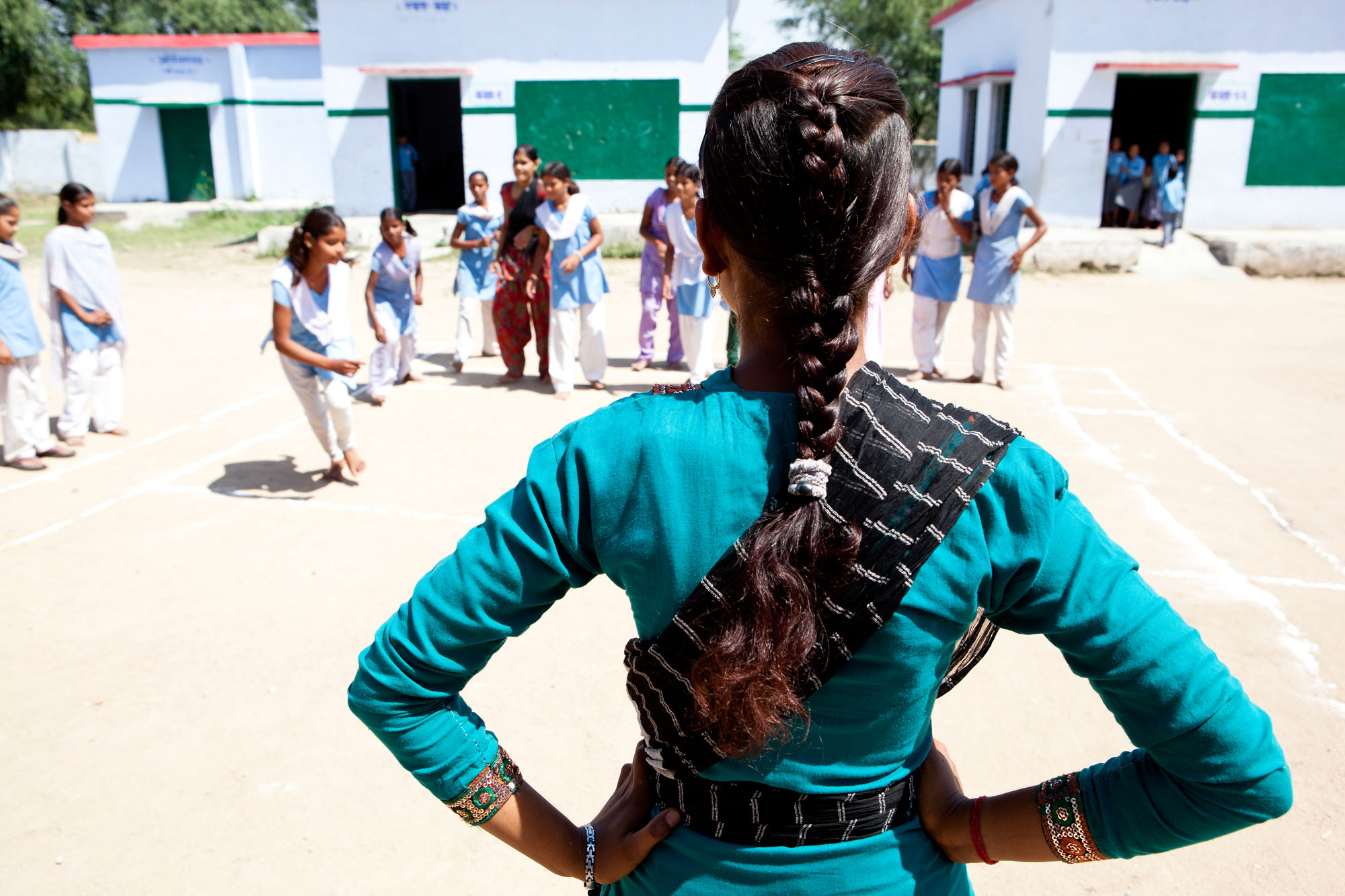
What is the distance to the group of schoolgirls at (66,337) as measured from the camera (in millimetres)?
6023

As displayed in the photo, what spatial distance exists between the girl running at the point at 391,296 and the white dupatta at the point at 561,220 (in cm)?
105

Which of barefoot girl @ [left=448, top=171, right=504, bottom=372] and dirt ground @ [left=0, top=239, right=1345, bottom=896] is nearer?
dirt ground @ [left=0, top=239, right=1345, bottom=896]

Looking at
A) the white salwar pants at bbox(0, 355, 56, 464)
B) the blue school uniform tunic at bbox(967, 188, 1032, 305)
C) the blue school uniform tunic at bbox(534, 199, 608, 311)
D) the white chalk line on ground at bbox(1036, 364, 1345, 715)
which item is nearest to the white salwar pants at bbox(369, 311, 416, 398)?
the blue school uniform tunic at bbox(534, 199, 608, 311)

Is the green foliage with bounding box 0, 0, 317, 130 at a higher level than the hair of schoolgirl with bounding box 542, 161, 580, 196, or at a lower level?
higher

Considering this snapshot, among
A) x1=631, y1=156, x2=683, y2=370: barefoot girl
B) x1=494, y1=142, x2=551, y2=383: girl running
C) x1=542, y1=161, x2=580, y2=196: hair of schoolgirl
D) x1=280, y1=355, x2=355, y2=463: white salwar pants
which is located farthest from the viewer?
x1=631, y1=156, x2=683, y2=370: barefoot girl

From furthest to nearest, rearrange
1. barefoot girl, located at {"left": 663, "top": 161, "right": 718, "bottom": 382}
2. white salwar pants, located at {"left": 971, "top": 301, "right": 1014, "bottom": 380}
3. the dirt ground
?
white salwar pants, located at {"left": 971, "top": 301, "right": 1014, "bottom": 380}
barefoot girl, located at {"left": 663, "top": 161, "right": 718, "bottom": 382}
the dirt ground

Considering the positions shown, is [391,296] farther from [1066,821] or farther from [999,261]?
[1066,821]

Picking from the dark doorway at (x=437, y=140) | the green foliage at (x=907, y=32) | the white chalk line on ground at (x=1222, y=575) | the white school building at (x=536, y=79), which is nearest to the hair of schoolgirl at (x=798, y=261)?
the white chalk line on ground at (x=1222, y=575)

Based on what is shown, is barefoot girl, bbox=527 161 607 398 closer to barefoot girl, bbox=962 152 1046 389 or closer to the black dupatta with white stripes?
barefoot girl, bbox=962 152 1046 389

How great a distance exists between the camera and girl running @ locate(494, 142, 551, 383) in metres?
8.20

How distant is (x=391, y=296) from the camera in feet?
26.4

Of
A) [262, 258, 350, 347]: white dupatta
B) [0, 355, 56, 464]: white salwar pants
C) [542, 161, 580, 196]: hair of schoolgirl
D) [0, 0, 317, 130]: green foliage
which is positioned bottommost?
[0, 355, 56, 464]: white salwar pants

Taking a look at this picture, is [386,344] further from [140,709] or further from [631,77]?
[631,77]

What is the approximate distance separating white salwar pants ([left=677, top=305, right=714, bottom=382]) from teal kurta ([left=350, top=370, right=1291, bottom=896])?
7.05m
